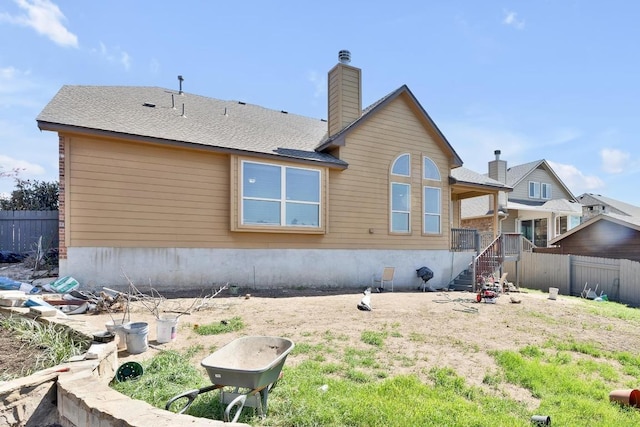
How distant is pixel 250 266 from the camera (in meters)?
10.4

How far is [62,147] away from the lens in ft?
27.3

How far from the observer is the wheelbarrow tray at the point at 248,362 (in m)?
2.81

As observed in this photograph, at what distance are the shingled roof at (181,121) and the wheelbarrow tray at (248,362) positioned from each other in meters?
7.22

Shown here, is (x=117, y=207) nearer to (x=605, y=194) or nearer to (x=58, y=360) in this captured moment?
(x=58, y=360)

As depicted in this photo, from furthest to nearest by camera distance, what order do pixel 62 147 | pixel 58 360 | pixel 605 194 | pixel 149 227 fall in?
1. pixel 605 194
2. pixel 149 227
3. pixel 62 147
4. pixel 58 360

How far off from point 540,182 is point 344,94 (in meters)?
19.8

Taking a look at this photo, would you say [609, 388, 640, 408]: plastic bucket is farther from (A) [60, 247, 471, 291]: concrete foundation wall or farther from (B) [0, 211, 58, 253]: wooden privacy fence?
(B) [0, 211, 58, 253]: wooden privacy fence

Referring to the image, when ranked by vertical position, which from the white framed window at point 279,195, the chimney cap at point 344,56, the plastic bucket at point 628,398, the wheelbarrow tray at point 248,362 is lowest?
the plastic bucket at point 628,398

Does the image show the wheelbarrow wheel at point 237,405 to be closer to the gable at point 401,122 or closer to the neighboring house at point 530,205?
the gable at point 401,122

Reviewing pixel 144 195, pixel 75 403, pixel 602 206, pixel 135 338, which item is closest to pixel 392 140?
pixel 144 195

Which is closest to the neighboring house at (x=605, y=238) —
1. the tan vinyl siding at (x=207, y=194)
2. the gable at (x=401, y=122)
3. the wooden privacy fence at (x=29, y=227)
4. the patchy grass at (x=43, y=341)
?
the gable at (x=401, y=122)

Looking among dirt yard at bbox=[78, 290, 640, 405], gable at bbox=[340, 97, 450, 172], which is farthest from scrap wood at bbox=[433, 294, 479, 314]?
gable at bbox=[340, 97, 450, 172]

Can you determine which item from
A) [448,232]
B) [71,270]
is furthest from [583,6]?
[71,270]

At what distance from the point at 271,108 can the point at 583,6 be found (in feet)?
36.6
